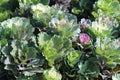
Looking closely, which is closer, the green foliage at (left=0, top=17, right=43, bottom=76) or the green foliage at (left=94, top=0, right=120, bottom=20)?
the green foliage at (left=0, top=17, right=43, bottom=76)

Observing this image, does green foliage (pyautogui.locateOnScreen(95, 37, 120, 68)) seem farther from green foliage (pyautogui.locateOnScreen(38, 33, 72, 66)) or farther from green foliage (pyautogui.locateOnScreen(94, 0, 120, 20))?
green foliage (pyautogui.locateOnScreen(94, 0, 120, 20))

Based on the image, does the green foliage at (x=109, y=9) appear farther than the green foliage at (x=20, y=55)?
Yes

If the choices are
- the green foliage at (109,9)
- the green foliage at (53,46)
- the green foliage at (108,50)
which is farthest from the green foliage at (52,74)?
the green foliage at (109,9)

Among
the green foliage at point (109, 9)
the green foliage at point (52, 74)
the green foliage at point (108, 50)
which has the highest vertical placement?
the green foliage at point (109, 9)

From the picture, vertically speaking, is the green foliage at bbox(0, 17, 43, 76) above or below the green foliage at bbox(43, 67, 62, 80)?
above

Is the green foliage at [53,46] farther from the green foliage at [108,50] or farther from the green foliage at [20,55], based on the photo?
the green foliage at [108,50]

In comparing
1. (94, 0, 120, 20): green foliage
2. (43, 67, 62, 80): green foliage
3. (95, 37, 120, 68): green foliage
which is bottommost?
(43, 67, 62, 80): green foliage

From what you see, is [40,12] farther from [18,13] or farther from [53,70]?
[53,70]

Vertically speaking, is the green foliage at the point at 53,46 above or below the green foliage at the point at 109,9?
below

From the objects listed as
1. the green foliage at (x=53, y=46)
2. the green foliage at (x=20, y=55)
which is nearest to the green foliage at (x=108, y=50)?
the green foliage at (x=53, y=46)

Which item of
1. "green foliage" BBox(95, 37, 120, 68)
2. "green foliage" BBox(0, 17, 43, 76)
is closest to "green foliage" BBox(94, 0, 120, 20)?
"green foliage" BBox(95, 37, 120, 68)

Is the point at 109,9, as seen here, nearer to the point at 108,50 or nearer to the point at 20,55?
the point at 108,50

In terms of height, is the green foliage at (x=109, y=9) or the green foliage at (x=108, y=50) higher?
the green foliage at (x=109, y=9)

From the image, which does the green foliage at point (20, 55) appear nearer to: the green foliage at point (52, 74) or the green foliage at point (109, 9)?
the green foliage at point (52, 74)
